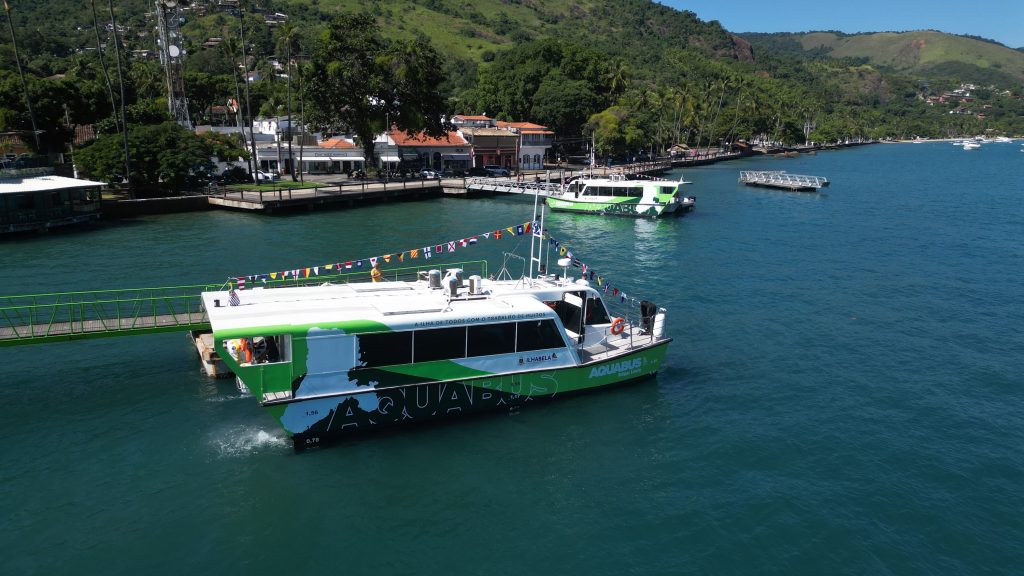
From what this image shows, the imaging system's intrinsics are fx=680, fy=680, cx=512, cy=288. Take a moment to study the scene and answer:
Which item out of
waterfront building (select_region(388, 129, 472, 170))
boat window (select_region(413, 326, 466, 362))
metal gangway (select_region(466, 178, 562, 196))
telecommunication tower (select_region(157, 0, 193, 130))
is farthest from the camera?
waterfront building (select_region(388, 129, 472, 170))

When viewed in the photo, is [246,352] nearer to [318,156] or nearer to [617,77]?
[318,156]

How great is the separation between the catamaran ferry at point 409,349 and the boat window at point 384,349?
1.1 inches

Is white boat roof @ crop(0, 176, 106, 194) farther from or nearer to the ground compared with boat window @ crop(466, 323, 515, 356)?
farther from the ground

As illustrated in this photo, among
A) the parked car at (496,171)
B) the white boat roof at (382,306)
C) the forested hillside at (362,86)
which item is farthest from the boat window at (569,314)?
the parked car at (496,171)

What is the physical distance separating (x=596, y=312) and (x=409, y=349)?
7527 mm

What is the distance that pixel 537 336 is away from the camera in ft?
68.7

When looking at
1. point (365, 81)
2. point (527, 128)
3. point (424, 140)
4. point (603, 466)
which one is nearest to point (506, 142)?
point (527, 128)

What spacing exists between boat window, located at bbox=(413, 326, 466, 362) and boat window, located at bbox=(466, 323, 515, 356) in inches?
10.1

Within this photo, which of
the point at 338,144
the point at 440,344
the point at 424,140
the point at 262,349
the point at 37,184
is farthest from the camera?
the point at 424,140

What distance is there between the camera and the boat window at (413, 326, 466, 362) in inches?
758

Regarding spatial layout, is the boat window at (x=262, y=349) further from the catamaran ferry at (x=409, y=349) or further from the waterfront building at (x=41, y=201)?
the waterfront building at (x=41, y=201)

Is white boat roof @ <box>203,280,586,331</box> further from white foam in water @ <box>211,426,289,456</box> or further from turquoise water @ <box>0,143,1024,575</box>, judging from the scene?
white foam in water @ <box>211,426,289,456</box>

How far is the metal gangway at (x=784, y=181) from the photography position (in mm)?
88812

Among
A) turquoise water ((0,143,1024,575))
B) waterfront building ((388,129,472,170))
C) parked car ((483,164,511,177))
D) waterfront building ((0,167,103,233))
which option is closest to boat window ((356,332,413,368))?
turquoise water ((0,143,1024,575))
